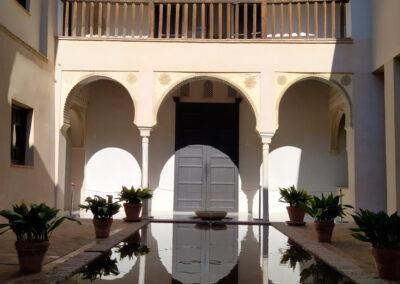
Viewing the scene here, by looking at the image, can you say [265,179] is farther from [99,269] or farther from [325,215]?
[99,269]

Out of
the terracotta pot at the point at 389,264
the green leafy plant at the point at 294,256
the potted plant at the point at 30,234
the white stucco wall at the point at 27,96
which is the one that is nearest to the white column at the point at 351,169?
the green leafy plant at the point at 294,256

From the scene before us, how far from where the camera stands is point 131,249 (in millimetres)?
7398

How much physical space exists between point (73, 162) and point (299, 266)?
31.7ft

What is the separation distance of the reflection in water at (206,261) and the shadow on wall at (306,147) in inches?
201

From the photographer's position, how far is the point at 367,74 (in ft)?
39.6

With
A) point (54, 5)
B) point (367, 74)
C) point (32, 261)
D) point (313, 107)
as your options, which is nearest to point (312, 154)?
point (313, 107)

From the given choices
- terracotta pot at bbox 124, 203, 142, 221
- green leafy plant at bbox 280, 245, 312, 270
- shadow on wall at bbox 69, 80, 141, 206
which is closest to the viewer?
green leafy plant at bbox 280, 245, 312, 270

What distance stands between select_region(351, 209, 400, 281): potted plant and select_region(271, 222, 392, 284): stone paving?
0.52 feet

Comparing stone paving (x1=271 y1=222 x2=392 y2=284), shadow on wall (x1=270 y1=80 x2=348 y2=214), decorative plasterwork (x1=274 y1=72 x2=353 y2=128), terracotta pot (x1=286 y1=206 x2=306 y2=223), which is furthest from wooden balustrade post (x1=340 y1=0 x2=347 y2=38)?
stone paving (x1=271 y1=222 x2=392 y2=284)

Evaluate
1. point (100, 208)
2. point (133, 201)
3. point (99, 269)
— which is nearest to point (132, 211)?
point (133, 201)

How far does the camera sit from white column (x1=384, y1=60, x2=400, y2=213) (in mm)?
10430

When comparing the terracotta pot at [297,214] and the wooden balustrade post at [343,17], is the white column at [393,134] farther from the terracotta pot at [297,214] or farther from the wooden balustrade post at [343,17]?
the wooden balustrade post at [343,17]

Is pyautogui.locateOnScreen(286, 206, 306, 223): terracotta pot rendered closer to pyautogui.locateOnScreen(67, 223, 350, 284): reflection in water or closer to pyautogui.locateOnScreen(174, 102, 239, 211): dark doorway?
pyautogui.locateOnScreen(67, 223, 350, 284): reflection in water

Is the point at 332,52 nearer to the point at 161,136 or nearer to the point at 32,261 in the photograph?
the point at 161,136
